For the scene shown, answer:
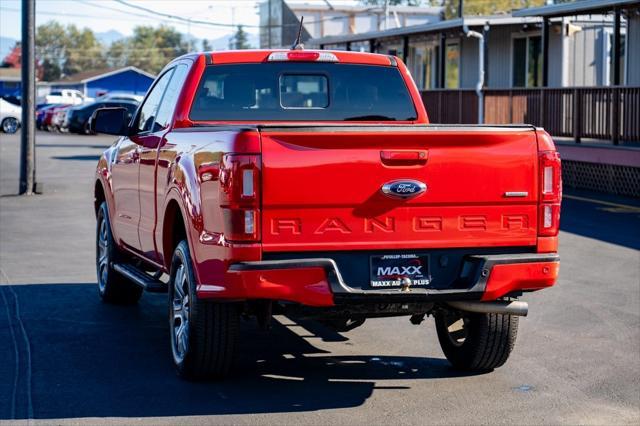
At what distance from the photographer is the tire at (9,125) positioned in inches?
2092

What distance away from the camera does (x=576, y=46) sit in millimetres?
30734

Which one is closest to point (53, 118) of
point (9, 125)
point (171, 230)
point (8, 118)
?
point (9, 125)

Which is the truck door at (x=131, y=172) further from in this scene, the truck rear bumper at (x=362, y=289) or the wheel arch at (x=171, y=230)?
the truck rear bumper at (x=362, y=289)

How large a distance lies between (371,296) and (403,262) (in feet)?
0.95

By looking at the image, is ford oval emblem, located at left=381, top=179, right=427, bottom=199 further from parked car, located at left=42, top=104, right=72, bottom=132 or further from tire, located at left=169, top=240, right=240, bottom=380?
parked car, located at left=42, top=104, right=72, bottom=132

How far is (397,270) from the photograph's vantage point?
6719 millimetres

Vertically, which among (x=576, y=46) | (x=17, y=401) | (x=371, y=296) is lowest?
(x=17, y=401)

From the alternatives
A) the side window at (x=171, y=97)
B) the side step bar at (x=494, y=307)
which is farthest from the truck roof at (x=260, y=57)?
the side step bar at (x=494, y=307)

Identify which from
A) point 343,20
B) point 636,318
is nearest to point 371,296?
point 636,318

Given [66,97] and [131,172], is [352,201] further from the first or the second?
[66,97]

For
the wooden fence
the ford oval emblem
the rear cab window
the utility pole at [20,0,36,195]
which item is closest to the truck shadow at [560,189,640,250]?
the wooden fence

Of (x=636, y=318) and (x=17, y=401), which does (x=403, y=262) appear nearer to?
(x=17, y=401)

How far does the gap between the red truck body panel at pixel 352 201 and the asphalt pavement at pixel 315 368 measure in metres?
0.71

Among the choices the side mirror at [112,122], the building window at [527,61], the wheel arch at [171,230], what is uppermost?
the building window at [527,61]
